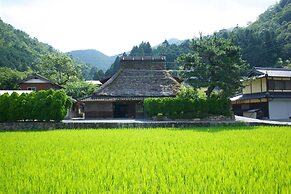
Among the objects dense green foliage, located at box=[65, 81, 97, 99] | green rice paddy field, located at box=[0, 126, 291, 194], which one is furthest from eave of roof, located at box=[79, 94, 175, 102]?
green rice paddy field, located at box=[0, 126, 291, 194]

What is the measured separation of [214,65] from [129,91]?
29.7 ft

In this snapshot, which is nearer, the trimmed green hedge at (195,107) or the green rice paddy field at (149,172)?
the green rice paddy field at (149,172)

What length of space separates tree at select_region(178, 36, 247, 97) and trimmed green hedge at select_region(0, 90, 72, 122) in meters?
10.3

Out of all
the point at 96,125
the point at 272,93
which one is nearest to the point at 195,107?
the point at 96,125

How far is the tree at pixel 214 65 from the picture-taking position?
70.9 feet

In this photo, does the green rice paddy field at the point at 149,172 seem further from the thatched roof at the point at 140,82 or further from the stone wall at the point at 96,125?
the thatched roof at the point at 140,82

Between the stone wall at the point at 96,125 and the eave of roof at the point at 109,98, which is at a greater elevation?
the eave of roof at the point at 109,98

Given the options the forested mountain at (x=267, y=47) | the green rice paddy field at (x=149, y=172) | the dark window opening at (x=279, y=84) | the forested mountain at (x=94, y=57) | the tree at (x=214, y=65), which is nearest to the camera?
the green rice paddy field at (x=149, y=172)

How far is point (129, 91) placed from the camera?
2753 cm

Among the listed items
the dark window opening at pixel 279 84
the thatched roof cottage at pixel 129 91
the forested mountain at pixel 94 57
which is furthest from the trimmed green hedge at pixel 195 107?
the forested mountain at pixel 94 57

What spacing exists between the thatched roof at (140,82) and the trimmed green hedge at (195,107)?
5205 millimetres

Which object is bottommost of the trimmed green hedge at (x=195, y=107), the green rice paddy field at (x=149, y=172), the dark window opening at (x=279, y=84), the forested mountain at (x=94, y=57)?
the green rice paddy field at (x=149, y=172)

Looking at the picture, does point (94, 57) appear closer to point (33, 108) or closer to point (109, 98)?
point (109, 98)

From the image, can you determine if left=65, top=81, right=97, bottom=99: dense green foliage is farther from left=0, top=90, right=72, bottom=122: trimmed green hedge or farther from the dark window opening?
the dark window opening
